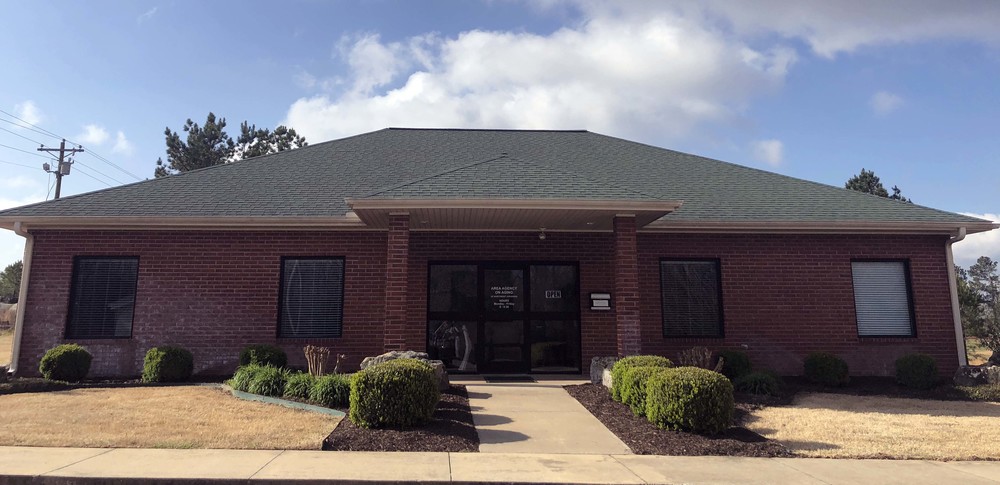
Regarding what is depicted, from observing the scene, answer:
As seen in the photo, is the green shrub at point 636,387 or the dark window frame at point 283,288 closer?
the green shrub at point 636,387

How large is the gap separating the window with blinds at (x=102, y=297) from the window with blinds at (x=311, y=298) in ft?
9.54

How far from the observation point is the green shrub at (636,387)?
768 cm

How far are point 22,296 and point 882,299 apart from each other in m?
16.8

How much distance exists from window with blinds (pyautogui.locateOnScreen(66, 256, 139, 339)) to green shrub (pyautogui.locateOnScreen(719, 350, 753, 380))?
37.1 feet

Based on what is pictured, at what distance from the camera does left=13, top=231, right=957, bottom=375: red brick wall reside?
37.0 ft

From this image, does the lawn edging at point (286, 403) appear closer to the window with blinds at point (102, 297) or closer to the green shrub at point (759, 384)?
the window with blinds at point (102, 297)

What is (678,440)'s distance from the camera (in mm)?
6551

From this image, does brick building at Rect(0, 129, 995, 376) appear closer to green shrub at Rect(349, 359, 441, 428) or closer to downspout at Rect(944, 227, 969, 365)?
downspout at Rect(944, 227, 969, 365)

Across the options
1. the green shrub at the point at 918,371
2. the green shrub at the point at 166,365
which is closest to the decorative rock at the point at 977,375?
the green shrub at the point at 918,371

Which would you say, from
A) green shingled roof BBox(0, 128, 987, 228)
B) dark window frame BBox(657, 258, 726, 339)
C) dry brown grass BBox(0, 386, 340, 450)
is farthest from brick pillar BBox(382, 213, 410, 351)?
dark window frame BBox(657, 258, 726, 339)

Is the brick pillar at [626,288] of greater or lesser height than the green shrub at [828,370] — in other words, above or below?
above

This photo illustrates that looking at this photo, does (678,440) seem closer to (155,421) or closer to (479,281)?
(479,281)

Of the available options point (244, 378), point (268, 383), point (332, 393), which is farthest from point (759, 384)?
point (244, 378)

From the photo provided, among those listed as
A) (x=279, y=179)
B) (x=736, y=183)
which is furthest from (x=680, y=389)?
(x=279, y=179)
